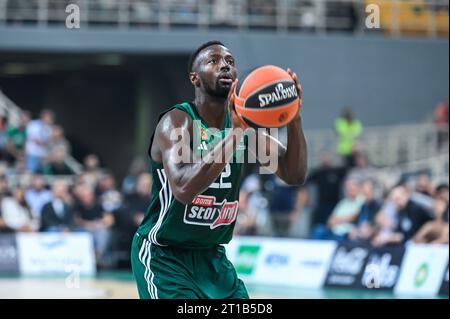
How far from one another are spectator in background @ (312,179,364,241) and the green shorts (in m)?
9.52

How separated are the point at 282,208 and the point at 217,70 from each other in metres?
11.8

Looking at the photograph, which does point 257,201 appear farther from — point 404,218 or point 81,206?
point 404,218

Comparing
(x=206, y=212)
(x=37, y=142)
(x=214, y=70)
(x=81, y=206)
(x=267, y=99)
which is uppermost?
(x=214, y=70)

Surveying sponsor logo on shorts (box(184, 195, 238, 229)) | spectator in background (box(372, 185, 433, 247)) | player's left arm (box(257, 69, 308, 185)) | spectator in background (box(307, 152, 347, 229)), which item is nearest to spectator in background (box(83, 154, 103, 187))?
spectator in background (box(307, 152, 347, 229))

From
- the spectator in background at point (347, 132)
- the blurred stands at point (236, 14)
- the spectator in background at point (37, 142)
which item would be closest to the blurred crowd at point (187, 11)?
the blurred stands at point (236, 14)

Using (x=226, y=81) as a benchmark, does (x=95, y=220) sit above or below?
below

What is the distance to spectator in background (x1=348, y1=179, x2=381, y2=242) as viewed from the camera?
1548 cm

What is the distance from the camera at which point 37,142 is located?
2000 cm

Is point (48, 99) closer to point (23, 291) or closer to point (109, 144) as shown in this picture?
point (109, 144)

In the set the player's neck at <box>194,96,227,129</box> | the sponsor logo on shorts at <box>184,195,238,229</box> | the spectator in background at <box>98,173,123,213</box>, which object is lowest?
the spectator in background at <box>98,173,123,213</box>

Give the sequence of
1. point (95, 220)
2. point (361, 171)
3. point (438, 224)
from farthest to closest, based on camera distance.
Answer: point (95, 220) < point (361, 171) < point (438, 224)

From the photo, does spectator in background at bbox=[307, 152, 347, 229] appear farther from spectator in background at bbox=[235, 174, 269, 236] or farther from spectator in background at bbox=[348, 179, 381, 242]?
spectator in background at bbox=[348, 179, 381, 242]

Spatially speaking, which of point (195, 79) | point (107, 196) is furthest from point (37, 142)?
point (195, 79)
